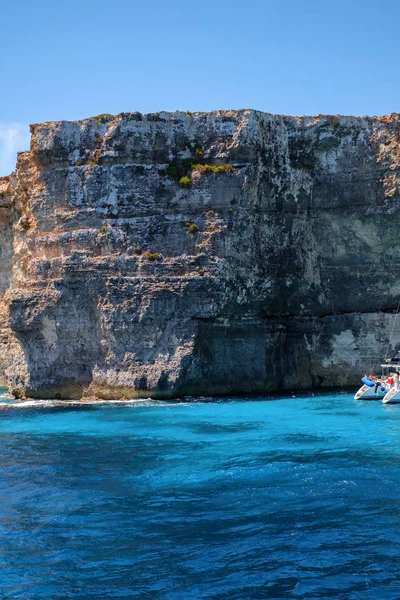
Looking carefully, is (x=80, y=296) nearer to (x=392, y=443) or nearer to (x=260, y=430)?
(x=260, y=430)

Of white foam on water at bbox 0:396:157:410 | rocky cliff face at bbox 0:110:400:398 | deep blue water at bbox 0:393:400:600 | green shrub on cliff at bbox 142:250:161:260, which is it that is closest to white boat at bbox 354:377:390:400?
rocky cliff face at bbox 0:110:400:398

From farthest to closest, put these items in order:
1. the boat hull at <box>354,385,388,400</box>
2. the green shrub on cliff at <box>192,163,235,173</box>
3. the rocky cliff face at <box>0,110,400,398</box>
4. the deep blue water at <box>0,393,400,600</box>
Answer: the green shrub on cliff at <box>192,163,235,173</box>, the rocky cliff face at <box>0,110,400,398</box>, the boat hull at <box>354,385,388,400</box>, the deep blue water at <box>0,393,400,600</box>

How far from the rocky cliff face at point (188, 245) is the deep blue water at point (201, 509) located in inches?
298

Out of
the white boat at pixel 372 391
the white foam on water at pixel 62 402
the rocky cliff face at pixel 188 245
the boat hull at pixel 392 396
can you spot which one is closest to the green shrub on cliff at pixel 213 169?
the rocky cliff face at pixel 188 245

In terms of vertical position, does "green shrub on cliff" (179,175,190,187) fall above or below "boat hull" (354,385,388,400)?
above

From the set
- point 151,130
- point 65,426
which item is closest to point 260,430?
point 65,426

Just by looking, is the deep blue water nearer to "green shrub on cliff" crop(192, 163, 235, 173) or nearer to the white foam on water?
the white foam on water

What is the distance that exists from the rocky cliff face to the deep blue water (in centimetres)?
757

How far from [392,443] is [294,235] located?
16771 mm

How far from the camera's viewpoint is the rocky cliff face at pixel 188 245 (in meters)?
35.7

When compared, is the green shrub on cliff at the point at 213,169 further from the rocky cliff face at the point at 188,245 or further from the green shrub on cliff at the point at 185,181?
the green shrub on cliff at the point at 185,181

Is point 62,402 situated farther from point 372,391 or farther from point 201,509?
point 201,509

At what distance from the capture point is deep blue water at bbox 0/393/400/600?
12688mm

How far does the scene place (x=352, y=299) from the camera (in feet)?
131
